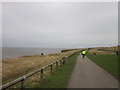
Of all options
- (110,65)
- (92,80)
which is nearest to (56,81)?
(92,80)

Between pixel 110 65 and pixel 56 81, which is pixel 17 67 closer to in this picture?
pixel 56 81

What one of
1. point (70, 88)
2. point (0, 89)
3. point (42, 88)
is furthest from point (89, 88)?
point (0, 89)

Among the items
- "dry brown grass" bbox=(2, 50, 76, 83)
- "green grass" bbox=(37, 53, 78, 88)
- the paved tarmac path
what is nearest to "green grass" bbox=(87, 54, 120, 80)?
the paved tarmac path

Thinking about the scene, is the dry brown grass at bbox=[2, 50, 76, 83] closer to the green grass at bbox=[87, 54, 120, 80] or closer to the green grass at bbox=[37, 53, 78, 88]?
the green grass at bbox=[37, 53, 78, 88]

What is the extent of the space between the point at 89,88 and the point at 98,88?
0.44m

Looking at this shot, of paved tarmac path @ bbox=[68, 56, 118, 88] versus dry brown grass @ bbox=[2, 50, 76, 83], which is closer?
paved tarmac path @ bbox=[68, 56, 118, 88]

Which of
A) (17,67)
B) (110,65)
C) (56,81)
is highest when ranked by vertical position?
(56,81)

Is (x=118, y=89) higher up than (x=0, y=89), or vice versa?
(x=0, y=89)

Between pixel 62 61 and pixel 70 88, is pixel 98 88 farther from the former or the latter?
pixel 62 61

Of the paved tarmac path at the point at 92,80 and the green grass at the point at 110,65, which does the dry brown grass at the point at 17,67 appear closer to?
the paved tarmac path at the point at 92,80

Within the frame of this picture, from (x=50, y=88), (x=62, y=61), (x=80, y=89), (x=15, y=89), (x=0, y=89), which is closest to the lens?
(x=0, y=89)

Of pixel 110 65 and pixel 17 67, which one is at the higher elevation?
pixel 110 65

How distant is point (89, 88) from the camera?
6.12m

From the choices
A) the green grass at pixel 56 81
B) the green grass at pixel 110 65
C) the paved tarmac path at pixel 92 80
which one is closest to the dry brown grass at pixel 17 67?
the green grass at pixel 56 81
